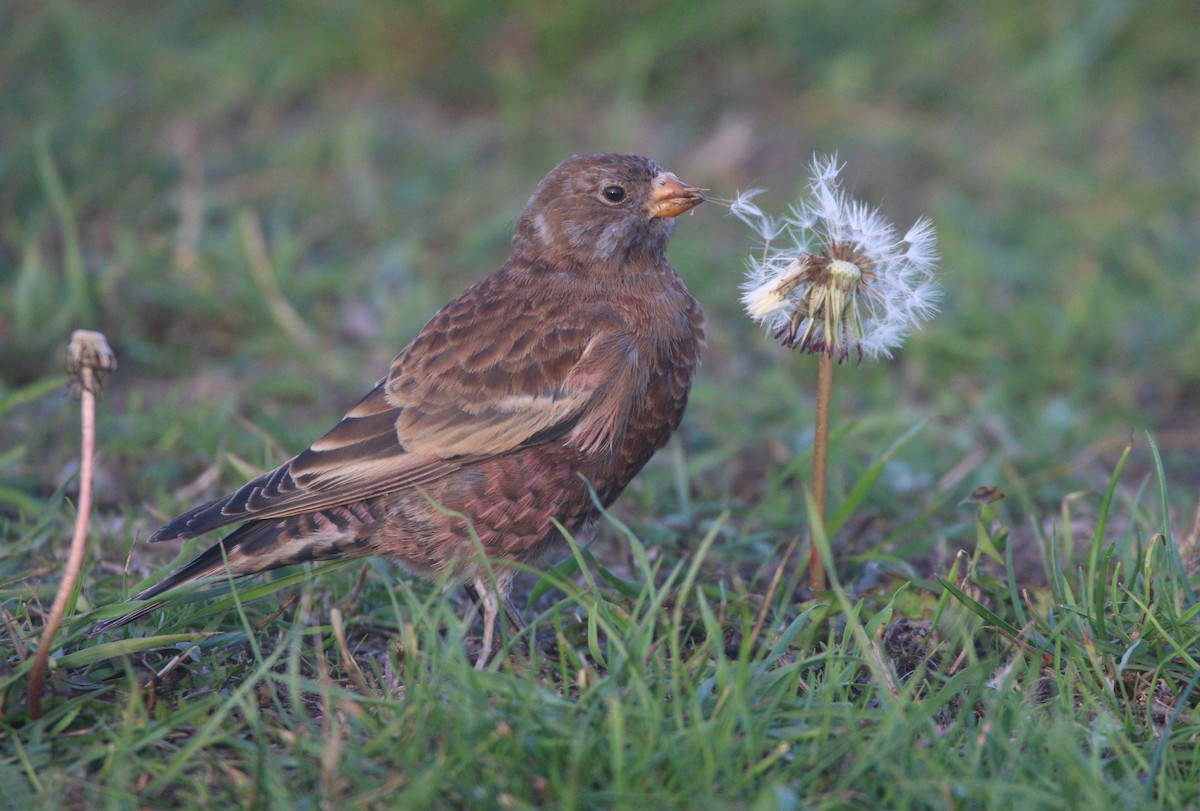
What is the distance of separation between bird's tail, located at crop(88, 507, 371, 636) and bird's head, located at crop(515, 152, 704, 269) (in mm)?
1094

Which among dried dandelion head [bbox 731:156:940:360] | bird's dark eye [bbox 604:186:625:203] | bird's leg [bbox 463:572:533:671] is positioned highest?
bird's dark eye [bbox 604:186:625:203]

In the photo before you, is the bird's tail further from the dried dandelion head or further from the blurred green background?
the dried dandelion head

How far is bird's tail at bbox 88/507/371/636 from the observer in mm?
3398

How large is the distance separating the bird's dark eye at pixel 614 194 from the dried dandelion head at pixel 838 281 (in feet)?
2.71

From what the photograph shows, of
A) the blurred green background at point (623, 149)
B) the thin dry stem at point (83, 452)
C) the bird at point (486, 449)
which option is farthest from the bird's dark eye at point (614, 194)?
the thin dry stem at point (83, 452)

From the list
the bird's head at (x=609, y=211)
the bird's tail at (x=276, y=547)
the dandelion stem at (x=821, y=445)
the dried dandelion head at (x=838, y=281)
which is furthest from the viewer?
the bird's head at (x=609, y=211)

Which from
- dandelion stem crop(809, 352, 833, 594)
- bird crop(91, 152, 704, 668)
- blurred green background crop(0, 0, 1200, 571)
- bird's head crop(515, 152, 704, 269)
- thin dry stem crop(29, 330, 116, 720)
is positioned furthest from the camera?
blurred green background crop(0, 0, 1200, 571)

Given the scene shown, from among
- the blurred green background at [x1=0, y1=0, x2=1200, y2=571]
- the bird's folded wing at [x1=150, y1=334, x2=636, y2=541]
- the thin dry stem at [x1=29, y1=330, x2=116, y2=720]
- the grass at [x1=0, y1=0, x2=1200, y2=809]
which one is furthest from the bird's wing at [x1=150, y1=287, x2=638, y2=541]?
the thin dry stem at [x1=29, y1=330, x2=116, y2=720]

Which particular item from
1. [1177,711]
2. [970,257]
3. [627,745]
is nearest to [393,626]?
[627,745]

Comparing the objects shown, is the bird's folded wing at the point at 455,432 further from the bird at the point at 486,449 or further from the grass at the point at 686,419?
the grass at the point at 686,419

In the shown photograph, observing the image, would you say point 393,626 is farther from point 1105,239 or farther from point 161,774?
point 1105,239

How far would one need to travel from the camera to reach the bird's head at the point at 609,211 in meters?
3.97

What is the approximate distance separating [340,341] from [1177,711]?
13.0ft

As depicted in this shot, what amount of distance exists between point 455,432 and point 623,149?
395 centimetres
